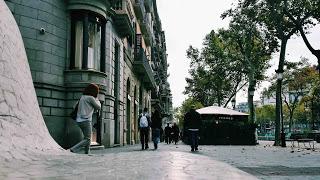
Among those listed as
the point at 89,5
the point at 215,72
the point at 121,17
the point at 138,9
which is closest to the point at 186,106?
the point at 215,72

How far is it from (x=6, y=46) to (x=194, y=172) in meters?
4.40

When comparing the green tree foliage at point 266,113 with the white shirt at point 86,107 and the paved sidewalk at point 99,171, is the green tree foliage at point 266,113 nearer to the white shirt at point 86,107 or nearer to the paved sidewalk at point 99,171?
the white shirt at point 86,107

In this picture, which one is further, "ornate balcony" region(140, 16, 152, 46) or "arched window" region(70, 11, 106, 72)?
"ornate balcony" region(140, 16, 152, 46)

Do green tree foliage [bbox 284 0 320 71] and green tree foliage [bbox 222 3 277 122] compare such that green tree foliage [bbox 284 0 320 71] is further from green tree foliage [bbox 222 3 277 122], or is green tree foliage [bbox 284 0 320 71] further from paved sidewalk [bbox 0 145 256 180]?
paved sidewalk [bbox 0 145 256 180]

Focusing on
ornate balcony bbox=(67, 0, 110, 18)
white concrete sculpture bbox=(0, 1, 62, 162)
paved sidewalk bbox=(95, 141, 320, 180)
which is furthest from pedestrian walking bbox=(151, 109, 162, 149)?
white concrete sculpture bbox=(0, 1, 62, 162)

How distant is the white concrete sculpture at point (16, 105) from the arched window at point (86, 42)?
7.10m

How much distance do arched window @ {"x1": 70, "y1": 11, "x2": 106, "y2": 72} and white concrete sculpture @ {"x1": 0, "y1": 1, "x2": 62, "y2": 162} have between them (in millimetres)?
7105

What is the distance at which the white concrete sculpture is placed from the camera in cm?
595

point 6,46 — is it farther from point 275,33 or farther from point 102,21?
point 275,33

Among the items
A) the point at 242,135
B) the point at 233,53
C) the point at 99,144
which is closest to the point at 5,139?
the point at 99,144

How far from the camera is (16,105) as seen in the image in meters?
6.68

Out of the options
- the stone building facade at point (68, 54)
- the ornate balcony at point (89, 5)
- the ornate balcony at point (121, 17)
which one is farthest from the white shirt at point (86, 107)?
the ornate balcony at point (121, 17)

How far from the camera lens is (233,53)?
1490 inches

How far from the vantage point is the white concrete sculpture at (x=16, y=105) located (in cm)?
595
